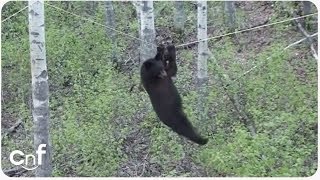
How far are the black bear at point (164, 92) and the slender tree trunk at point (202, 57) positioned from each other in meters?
2.04

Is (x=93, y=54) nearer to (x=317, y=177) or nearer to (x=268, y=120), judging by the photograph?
(x=268, y=120)

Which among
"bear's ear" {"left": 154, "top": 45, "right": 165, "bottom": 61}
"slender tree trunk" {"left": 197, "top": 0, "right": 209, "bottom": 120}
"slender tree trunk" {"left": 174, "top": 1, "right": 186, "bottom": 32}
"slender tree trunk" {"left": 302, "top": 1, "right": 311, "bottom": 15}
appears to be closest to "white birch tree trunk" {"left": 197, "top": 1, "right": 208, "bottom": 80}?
"slender tree trunk" {"left": 197, "top": 0, "right": 209, "bottom": 120}

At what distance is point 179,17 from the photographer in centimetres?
1259

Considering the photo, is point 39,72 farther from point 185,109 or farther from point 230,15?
point 230,15

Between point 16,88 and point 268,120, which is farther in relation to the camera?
point 16,88

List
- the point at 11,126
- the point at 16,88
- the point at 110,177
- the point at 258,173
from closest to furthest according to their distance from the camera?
the point at 258,173 → the point at 110,177 → the point at 11,126 → the point at 16,88

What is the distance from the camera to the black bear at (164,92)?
5.03 m

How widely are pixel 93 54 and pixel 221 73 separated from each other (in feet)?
10.8

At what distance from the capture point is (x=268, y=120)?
22.7 feet

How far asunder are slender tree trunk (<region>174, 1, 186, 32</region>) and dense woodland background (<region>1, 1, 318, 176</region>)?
1.66 metres

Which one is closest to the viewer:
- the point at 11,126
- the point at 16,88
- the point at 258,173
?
the point at 258,173

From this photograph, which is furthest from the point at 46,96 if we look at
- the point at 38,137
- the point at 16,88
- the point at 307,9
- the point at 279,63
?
the point at 307,9

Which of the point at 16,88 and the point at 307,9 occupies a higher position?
the point at 307,9

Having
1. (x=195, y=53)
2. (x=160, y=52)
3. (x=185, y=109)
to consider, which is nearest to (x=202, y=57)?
(x=185, y=109)
